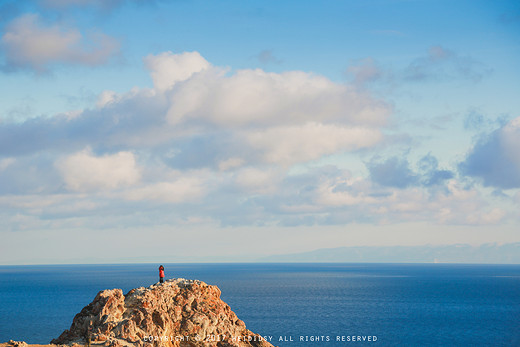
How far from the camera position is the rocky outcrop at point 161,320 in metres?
43.9

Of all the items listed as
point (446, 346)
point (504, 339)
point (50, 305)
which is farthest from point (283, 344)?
point (50, 305)

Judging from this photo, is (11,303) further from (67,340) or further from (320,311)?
(67,340)

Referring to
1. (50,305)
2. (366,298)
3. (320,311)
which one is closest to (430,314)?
(320,311)

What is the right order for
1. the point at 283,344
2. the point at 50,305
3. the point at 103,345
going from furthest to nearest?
the point at 50,305, the point at 283,344, the point at 103,345

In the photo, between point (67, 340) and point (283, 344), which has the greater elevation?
point (67, 340)

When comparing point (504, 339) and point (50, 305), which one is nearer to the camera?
point (504, 339)

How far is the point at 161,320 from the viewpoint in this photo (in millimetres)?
45906

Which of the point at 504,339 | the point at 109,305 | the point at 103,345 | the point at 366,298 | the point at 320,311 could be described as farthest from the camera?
the point at 366,298

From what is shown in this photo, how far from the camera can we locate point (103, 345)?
42.1 metres

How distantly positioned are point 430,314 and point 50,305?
11241 centimetres

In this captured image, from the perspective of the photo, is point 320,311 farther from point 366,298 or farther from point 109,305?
point 109,305

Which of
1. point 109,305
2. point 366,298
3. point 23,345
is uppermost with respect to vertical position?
point 109,305

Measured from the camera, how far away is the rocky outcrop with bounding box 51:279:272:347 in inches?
1729

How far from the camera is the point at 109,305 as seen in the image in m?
45.6
